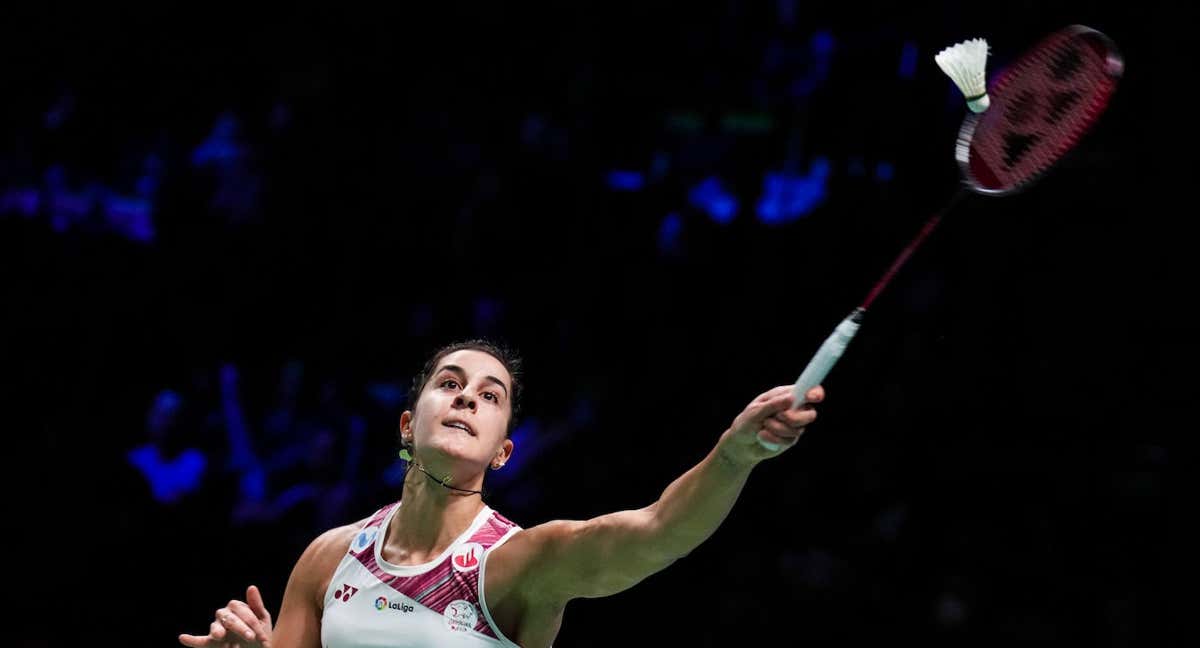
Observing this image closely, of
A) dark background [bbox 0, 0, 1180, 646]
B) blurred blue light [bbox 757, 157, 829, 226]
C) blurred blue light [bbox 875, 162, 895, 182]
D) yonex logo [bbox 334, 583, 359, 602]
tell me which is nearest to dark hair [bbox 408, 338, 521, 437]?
yonex logo [bbox 334, 583, 359, 602]

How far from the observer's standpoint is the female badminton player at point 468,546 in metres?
2.23

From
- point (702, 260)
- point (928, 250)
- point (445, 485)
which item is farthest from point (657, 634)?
point (445, 485)

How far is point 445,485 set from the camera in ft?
9.34

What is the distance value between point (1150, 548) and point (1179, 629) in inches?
12.5

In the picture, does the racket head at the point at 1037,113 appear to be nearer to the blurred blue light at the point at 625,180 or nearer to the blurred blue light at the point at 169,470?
the blurred blue light at the point at 625,180

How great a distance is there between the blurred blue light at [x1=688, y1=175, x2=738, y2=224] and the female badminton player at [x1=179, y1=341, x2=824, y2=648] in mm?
2263

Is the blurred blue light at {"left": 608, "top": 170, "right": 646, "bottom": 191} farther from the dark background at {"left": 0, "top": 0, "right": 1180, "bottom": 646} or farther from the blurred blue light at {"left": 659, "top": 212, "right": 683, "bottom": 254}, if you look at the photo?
the blurred blue light at {"left": 659, "top": 212, "right": 683, "bottom": 254}

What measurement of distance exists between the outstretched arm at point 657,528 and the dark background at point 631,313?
2486 mm

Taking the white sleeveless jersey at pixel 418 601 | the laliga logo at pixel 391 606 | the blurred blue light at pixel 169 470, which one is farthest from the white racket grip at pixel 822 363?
the blurred blue light at pixel 169 470

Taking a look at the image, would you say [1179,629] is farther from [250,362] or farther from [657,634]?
[250,362]

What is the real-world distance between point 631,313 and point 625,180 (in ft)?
1.88

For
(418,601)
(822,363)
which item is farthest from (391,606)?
(822,363)

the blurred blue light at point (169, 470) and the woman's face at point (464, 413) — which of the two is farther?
the blurred blue light at point (169, 470)

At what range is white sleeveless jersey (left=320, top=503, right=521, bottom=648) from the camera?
2584 mm
